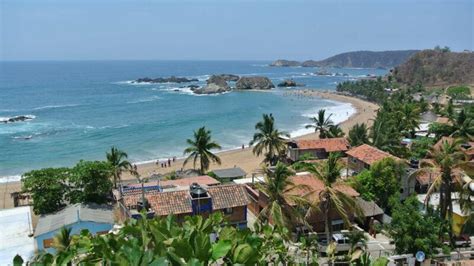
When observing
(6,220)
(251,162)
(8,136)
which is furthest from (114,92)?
(6,220)

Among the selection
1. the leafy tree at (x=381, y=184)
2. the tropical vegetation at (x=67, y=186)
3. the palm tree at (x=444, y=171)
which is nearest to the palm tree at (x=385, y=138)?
the leafy tree at (x=381, y=184)

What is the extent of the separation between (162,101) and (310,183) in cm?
8055

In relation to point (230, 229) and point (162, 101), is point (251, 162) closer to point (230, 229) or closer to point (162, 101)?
point (230, 229)

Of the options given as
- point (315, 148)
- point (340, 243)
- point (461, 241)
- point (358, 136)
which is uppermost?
point (358, 136)

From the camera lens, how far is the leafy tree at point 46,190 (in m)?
27.6

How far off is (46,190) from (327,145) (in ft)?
86.0

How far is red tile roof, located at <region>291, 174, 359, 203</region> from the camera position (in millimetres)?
24812

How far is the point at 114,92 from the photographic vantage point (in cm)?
12450

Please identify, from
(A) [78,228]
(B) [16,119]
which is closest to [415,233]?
(A) [78,228]

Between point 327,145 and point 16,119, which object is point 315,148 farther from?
point 16,119

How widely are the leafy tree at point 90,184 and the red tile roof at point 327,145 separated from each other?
2004cm

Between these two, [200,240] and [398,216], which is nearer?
[200,240]

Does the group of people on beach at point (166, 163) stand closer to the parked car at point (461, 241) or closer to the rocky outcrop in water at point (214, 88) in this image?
the parked car at point (461, 241)

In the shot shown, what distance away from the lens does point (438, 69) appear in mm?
152125
